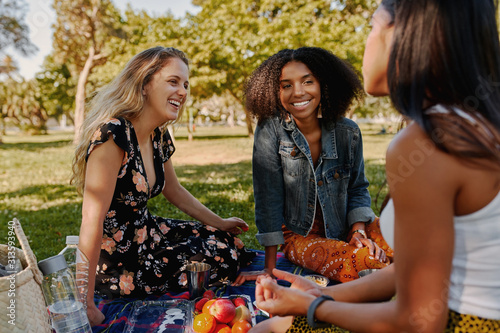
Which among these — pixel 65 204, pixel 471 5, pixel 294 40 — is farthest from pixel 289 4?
pixel 471 5

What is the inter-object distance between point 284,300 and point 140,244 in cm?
188

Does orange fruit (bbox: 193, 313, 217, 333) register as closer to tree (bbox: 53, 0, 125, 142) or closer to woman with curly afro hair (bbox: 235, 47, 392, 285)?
woman with curly afro hair (bbox: 235, 47, 392, 285)

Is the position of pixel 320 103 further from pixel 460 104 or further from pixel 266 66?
pixel 460 104

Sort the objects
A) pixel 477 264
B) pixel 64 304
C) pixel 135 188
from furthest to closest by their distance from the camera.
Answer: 1. pixel 135 188
2. pixel 64 304
3. pixel 477 264

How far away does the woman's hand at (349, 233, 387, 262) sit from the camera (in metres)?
3.13

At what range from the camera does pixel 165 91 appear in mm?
3238

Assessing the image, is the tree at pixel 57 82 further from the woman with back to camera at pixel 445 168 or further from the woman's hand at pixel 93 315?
the woman with back to camera at pixel 445 168

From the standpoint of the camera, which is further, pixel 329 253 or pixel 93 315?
pixel 329 253

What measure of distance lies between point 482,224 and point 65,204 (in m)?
7.29

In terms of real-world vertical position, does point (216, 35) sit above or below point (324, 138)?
above

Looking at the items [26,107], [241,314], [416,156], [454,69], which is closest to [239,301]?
[241,314]

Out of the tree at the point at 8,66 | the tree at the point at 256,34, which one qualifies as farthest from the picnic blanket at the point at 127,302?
the tree at the point at 8,66

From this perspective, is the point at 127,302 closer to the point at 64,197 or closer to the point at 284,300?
the point at 284,300

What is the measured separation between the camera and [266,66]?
352 cm
